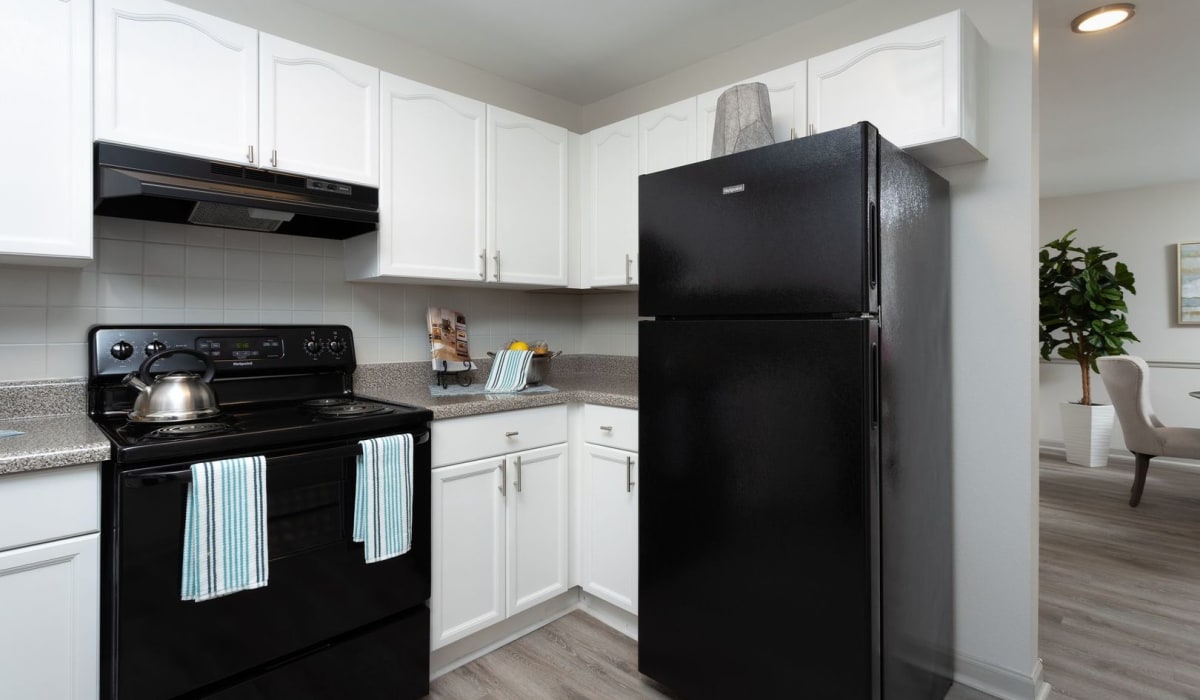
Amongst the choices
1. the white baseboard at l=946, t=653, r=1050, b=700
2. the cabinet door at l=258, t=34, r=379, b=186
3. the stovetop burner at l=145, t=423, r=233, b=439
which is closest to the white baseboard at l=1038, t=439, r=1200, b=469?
the white baseboard at l=946, t=653, r=1050, b=700

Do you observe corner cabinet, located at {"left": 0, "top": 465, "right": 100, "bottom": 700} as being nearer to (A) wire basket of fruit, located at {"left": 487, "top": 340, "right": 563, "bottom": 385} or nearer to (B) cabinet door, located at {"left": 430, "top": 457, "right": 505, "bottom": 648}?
(B) cabinet door, located at {"left": 430, "top": 457, "right": 505, "bottom": 648}

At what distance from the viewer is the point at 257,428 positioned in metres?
1.55

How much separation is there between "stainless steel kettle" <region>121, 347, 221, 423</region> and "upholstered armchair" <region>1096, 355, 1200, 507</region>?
502cm

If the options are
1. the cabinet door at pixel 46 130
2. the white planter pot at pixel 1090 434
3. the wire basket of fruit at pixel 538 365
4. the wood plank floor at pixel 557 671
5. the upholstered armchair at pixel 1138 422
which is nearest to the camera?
the cabinet door at pixel 46 130

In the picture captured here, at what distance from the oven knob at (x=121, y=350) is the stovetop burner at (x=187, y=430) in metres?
0.44

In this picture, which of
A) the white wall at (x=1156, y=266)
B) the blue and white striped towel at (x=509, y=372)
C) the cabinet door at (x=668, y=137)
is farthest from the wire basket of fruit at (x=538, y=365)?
the white wall at (x=1156, y=266)

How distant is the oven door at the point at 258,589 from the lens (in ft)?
4.43

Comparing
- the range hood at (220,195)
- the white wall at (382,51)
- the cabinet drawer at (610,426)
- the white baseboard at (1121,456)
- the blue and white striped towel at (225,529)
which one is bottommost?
the white baseboard at (1121,456)

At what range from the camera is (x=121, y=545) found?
4.39ft

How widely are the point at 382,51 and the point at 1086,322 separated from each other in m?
5.51

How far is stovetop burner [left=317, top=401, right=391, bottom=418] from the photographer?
5.83 ft

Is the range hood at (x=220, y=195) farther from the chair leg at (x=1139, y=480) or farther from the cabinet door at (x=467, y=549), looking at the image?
the chair leg at (x=1139, y=480)

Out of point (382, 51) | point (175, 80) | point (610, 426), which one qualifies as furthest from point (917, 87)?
point (175, 80)

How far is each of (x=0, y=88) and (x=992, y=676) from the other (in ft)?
10.4
